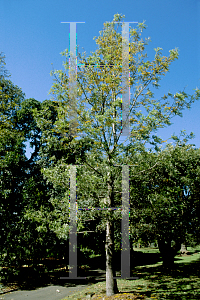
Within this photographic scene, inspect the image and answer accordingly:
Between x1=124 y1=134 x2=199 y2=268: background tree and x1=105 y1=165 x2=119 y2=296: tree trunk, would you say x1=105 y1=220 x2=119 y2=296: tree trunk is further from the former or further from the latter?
x1=124 y1=134 x2=199 y2=268: background tree

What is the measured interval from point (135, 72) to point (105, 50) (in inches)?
53.3

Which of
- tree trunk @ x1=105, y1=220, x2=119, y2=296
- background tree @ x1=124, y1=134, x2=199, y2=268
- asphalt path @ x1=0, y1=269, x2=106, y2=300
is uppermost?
background tree @ x1=124, y1=134, x2=199, y2=268

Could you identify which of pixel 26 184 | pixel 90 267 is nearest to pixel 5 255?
pixel 26 184

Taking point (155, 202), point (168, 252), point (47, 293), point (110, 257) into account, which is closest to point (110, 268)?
point (110, 257)

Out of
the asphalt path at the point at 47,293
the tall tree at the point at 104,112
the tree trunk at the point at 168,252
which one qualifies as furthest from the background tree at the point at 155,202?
the tree trunk at the point at 168,252

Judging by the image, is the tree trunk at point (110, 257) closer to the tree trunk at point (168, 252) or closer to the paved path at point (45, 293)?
the paved path at point (45, 293)

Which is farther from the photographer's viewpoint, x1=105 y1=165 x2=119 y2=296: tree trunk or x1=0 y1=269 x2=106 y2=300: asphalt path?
x1=0 y1=269 x2=106 y2=300: asphalt path

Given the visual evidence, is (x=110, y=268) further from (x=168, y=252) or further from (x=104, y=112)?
(x=168, y=252)

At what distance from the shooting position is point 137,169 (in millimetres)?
7777

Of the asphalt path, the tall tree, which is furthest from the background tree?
the asphalt path

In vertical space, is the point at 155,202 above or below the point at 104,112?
below

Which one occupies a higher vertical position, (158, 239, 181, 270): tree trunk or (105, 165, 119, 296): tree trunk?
(105, 165, 119, 296): tree trunk

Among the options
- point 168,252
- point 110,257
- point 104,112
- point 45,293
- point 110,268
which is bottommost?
point 45,293

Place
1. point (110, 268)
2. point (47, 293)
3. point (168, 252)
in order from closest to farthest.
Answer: point (110, 268) < point (47, 293) < point (168, 252)
